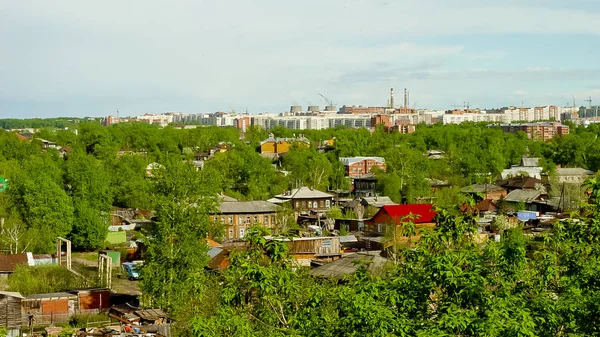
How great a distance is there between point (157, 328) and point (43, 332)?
2.59 m

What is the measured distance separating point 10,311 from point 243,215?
12957mm

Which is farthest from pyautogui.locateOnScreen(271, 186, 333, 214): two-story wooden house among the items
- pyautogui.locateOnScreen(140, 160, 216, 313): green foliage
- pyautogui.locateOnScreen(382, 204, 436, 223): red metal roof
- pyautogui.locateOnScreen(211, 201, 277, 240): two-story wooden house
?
pyautogui.locateOnScreen(140, 160, 216, 313): green foliage

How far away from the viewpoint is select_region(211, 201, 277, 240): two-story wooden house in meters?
27.5

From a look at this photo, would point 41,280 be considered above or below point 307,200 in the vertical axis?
below

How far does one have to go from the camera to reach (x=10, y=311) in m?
15.5

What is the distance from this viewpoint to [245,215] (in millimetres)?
27891

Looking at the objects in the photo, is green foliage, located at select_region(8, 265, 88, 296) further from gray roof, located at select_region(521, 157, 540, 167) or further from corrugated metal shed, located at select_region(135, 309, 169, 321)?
gray roof, located at select_region(521, 157, 540, 167)

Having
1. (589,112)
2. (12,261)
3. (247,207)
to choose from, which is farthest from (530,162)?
(589,112)

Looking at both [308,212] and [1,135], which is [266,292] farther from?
[1,135]

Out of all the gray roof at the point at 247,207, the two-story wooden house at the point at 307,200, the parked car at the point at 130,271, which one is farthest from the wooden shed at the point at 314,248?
the two-story wooden house at the point at 307,200

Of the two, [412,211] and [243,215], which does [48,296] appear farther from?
[412,211]

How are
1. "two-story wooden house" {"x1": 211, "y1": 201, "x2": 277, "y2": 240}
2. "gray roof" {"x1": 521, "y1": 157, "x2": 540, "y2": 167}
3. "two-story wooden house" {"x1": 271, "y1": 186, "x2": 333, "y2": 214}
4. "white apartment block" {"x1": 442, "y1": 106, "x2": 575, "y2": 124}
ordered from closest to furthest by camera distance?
1. "two-story wooden house" {"x1": 211, "y1": 201, "x2": 277, "y2": 240}
2. "two-story wooden house" {"x1": 271, "y1": 186, "x2": 333, "y2": 214}
3. "gray roof" {"x1": 521, "y1": 157, "x2": 540, "y2": 167}
4. "white apartment block" {"x1": 442, "y1": 106, "x2": 575, "y2": 124}

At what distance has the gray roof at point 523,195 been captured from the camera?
3325 centimetres

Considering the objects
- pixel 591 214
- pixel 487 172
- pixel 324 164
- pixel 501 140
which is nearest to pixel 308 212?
pixel 324 164
